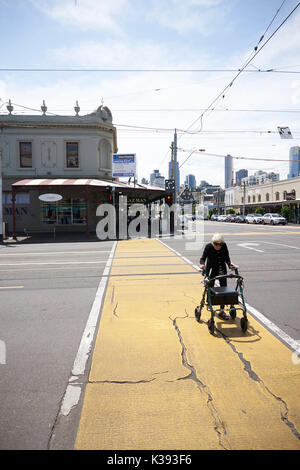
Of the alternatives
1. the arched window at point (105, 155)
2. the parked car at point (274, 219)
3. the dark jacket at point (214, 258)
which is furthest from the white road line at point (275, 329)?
the parked car at point (274, 219)

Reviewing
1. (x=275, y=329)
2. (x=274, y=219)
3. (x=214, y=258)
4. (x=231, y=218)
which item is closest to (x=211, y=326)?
(x=275, y=329)

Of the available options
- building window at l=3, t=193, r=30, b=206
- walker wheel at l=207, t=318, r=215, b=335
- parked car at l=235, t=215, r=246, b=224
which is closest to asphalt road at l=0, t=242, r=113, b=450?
walker wheel at l=207, t=318, r=215, b=335

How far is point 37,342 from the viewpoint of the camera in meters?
4.73

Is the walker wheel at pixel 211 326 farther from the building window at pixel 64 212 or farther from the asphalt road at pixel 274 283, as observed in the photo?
the building window at pixel 64 212

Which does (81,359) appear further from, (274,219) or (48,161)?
(274,219)

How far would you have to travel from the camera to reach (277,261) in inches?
474

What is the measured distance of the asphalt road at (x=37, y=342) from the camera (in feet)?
9.64

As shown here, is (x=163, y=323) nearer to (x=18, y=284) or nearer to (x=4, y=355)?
(x=4, y=355)

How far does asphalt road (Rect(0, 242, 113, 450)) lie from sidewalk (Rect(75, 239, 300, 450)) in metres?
0.38

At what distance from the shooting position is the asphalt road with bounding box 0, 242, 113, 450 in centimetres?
294

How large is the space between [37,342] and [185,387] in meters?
2.45

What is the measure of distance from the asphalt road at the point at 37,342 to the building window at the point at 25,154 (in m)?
19.0

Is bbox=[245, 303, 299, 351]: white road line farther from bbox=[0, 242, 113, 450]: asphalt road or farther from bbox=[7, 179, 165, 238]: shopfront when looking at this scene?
bbox=[7, 179, 165, 238]: shopfront

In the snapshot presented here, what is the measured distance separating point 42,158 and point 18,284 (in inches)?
816
